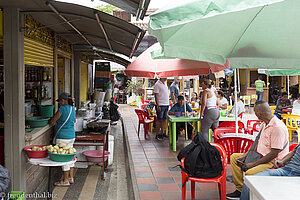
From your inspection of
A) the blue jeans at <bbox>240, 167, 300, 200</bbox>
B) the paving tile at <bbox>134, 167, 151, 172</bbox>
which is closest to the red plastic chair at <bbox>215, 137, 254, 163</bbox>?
the blue jeans at <bbox>240, 167, 300, 200</bbox>

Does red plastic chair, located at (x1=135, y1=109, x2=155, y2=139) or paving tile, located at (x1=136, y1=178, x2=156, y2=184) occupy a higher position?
red plastic chair, located at (x1=135, y1=109, x2=155, y2=139)

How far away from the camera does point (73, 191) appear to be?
A: 223 inches

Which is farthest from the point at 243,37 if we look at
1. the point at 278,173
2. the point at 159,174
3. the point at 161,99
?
the point at 161,99

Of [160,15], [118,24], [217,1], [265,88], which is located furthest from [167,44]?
[265,88]

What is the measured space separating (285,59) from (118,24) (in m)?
2.79

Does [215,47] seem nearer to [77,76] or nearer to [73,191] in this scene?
[73,191]

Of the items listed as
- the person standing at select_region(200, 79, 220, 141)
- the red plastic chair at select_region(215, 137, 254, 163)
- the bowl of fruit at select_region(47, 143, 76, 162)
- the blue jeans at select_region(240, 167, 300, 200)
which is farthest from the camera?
the person standing at select_region(200, 79, 220, 141)

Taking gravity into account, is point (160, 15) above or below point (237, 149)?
above

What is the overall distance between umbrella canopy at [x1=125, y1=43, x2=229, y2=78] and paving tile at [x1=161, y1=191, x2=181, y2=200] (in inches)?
133

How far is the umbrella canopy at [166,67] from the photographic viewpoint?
24.2ft

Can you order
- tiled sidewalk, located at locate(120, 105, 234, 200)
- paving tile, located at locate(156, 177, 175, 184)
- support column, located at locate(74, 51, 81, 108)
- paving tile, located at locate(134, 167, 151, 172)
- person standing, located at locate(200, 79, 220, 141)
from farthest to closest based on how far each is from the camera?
support column, located at locate(74, 51, 81, 108), person standing, located at locate(200, 79, 220, 141), paving tile, located at locate(134, 167, 151, 172), paving tile, located at locate(156, 177, 175, 184), tiled sidewalk, located at locate(120, 105, 234, 200)

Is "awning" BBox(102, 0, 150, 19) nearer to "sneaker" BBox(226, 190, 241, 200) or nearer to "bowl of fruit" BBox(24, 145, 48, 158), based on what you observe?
"bowl of fruit" BBox(24, 145, 48, 158)

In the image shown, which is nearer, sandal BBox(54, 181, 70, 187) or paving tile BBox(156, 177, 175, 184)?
paving tile BBox(156, 177, 175, 184)

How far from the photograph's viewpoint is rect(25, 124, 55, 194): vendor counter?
498cm
